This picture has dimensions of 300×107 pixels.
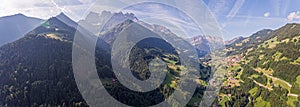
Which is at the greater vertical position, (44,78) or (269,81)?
(269,81)

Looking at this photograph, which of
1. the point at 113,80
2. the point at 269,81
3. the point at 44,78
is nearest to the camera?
the point at 44,78

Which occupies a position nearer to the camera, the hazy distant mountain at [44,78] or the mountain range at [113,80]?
the hazy distant mountain at [44,78]

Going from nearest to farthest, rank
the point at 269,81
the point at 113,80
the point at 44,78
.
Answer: the point at 44,78, the point at 113,80, the point at 269,81

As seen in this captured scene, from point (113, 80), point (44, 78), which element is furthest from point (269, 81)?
point (44, 78)

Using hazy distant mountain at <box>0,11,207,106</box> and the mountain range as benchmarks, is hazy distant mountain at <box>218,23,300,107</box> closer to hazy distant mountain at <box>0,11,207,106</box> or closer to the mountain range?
the mountain range

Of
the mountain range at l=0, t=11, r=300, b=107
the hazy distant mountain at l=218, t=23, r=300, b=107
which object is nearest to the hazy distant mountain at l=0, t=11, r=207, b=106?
the mountain range at l=0, t=11, r=300, b=107

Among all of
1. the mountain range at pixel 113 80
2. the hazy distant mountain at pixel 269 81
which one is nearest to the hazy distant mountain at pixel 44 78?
the mountain range at pixel 113 80

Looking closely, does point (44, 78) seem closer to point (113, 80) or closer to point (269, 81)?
point (113, 80)

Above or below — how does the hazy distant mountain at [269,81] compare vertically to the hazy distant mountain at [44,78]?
above

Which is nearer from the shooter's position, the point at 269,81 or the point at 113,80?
the point at 113,80

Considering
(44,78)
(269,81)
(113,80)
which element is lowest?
(44,78)

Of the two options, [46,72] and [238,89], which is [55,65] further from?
[238,89]

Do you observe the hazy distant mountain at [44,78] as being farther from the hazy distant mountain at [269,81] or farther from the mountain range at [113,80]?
the hazy distant mountain at [269,81]
